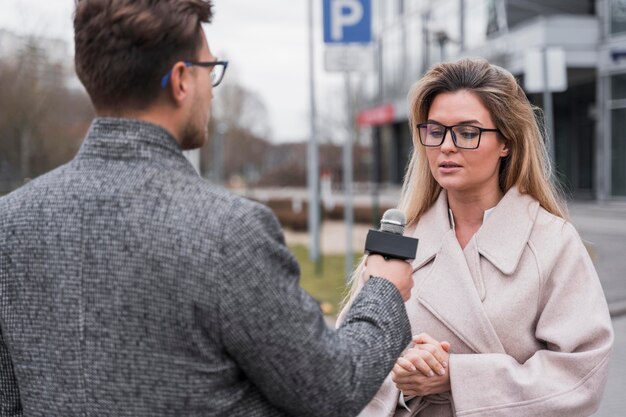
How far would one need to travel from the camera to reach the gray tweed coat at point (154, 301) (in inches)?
59.8

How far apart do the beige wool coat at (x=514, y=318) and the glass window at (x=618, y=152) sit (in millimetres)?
26421

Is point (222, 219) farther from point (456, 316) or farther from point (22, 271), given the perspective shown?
point (456, 316)

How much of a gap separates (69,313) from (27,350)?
14 cm

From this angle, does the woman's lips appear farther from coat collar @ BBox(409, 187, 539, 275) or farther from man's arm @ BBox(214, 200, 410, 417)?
man's arm @ BBox(214, 200, 410, 417)

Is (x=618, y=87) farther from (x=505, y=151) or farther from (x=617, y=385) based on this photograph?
(x=505, y=151)

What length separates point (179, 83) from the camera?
1634 mm

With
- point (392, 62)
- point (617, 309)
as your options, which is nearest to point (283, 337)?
point (617, 309)

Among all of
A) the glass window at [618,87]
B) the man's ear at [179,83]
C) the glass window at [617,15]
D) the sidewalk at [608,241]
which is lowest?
the sidewalk at [608,241]

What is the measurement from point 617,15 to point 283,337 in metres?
28.9

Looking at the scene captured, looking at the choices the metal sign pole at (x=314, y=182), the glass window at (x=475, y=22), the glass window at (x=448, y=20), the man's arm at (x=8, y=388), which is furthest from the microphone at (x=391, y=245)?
the glass window at (x=448, y=20)

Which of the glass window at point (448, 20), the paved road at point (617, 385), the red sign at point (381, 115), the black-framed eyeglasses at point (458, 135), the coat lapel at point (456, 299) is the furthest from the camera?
the red sign at point (381, 115)

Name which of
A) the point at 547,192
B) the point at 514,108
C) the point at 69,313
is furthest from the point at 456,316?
the point at 69,313

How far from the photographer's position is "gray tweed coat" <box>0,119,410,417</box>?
1.52 meters

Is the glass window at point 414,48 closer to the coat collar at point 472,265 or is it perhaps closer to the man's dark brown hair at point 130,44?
the coat collar at point 472,265
